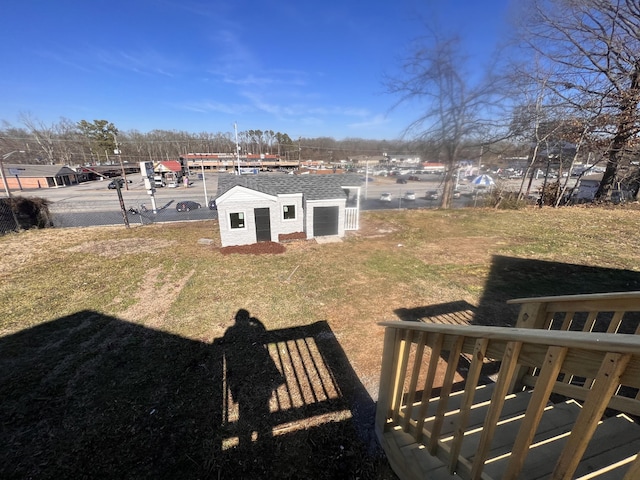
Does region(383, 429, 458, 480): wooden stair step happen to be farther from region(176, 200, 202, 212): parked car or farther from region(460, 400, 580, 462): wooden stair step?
region(176, 200, 202, 212): parked car

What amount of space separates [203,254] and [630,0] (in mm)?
22412

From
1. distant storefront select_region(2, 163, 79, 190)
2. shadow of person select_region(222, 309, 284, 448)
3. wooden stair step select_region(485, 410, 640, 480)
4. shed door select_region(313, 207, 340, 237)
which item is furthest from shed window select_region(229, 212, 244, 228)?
distant storefront select_region(2, 163, 79, 190)

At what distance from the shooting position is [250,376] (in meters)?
4.01

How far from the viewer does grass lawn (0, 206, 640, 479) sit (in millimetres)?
2975

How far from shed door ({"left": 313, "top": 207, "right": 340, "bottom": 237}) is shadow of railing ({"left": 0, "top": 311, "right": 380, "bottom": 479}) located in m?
6.68

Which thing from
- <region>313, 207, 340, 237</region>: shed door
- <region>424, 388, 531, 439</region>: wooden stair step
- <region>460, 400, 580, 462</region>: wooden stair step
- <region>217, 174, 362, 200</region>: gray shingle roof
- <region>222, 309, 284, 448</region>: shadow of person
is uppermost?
<region>217, 174, 362, 200</region>: gray shingle roof

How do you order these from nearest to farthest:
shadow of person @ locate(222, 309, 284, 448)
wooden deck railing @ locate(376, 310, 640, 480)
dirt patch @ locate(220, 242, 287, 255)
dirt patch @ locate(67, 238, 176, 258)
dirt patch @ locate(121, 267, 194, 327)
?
wooden deck railing @ locate(376, 310, 640, 480) < shadow of person @ locate(222, 309, 284, 448) < dirt patch @ locate(121, 267, 194, 327) < dirt patch @ locate(220, 242, 287, 255) < dirt patch @ locate(67, 238, 176, 258)

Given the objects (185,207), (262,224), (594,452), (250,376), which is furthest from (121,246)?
(594,452)

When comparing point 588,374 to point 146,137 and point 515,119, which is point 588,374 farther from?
point 146,137

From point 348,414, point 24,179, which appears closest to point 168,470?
point 348,414

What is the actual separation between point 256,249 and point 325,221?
10.3 feet

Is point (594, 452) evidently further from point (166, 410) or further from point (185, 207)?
point (185, 207)

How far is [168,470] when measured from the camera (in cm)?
277

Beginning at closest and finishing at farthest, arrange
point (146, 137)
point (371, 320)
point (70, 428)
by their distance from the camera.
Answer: point (70, 428) < point (371, 320) < point (146, 137)
